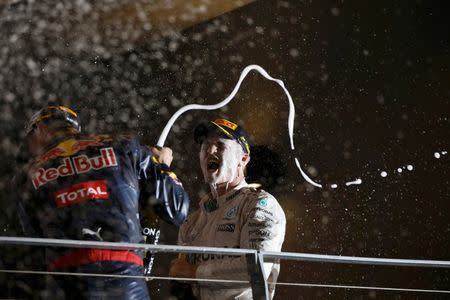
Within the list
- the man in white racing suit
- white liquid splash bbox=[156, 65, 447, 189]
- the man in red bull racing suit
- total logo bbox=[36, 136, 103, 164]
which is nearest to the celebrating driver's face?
the man in white racing suit

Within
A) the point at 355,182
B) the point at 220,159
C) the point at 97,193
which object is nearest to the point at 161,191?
the point at 97,193

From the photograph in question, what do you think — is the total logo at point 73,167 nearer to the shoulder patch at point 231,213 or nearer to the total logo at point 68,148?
the total logo at point 68,148

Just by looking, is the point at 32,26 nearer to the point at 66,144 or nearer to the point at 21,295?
the point at 66,144

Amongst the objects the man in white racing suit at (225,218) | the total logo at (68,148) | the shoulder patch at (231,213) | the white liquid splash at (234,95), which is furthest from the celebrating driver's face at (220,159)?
the white liquid splash at (234,95)

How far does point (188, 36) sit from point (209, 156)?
37.4 inches

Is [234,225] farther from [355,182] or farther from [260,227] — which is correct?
[355,182]

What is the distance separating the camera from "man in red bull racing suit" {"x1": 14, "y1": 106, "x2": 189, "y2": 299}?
1.39 metres

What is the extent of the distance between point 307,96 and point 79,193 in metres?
1.39

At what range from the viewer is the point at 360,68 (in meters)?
2.73

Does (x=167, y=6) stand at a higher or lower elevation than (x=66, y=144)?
higher

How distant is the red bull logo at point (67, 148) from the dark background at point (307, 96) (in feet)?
3.18

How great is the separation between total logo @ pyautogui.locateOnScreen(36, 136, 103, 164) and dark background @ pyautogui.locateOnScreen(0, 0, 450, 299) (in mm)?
970

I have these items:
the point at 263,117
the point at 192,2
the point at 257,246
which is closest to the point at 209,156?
the point at 257,246

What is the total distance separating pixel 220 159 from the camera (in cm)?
198
